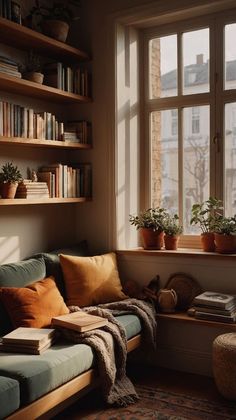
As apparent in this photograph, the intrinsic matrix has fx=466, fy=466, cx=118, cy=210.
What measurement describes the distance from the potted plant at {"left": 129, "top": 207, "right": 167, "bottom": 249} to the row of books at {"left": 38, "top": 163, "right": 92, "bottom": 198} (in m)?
0.49

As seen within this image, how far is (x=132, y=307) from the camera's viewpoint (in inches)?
128

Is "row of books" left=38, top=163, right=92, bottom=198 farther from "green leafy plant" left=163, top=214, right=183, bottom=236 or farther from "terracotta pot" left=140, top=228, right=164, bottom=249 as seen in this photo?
"green leafy plant" left=163, top=214, right=183, bottom=236

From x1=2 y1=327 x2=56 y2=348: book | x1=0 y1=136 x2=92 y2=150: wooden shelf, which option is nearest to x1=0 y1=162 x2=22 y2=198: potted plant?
x1=0 y1=136 x2=92 y2=150: wooden shelf

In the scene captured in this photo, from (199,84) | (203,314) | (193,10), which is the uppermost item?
(193,10)

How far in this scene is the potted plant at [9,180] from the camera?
314 cm

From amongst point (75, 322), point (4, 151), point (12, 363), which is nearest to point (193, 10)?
point (4, 151)

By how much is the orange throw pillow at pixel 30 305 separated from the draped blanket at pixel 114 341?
0.17 metres

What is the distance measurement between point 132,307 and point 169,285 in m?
0.49

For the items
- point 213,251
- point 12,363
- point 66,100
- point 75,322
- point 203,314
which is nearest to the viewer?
point 12,363

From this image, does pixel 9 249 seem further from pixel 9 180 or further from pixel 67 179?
pixel 67 179

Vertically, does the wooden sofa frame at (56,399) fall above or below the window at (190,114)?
below

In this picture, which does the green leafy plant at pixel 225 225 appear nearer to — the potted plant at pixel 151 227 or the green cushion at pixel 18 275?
the potted plant at pixel 151 227

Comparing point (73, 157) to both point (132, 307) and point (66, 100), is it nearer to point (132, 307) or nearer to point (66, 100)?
point (66, 100)

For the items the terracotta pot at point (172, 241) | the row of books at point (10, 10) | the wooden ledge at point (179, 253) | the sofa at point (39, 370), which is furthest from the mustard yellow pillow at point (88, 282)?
the row of books at point (10, 10)
